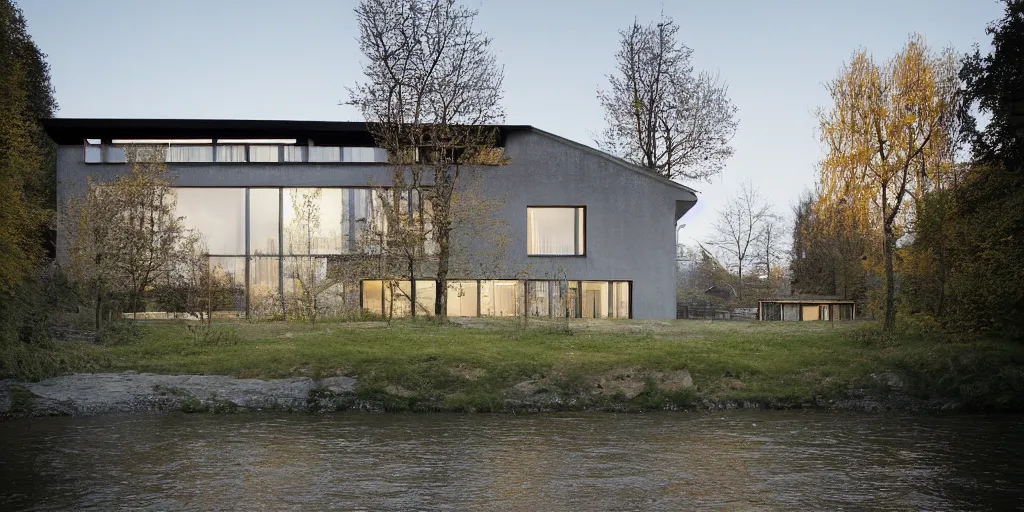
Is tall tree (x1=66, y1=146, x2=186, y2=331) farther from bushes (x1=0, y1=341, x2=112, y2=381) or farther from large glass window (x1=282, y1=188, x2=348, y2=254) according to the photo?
large glass window (x1=282, y1=188, x2=348, y2=254)

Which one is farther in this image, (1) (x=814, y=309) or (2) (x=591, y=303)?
(1) (x=814, y=309)

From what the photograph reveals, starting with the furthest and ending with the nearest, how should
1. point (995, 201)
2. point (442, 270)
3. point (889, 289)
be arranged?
point (442, 270), point (889, 289), point (995, 201)

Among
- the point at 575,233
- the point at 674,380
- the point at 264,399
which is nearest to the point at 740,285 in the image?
the point at 575,233

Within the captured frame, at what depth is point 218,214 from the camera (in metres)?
44.8

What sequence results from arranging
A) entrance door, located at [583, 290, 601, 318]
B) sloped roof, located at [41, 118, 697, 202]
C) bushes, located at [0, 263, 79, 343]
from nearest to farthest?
bushes, located at [0, 263, 79, 343]
sloped roof, located at [41, 118, 697, 202]
entrance door, located at [583, 290, 601, 318]

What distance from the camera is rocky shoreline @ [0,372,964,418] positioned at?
65.1ft

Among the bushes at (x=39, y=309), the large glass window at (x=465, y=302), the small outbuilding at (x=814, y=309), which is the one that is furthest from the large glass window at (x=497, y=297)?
the bushes at (x=39, y=309)

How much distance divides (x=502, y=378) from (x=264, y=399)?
5.42m

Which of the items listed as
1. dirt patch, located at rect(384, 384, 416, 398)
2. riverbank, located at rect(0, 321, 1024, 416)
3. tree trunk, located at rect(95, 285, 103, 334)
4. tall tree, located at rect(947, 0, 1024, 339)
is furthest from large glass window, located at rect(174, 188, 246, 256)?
tall tree, located at rect(947, 0, 1024, 339)

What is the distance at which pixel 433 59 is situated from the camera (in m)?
36.7

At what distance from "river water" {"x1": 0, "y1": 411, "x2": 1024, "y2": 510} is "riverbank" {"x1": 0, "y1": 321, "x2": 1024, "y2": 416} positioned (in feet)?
3.59

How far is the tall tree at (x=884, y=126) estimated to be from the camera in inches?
1176

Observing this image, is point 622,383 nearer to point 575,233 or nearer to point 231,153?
point 575,233

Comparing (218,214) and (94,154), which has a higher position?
(94,154)
